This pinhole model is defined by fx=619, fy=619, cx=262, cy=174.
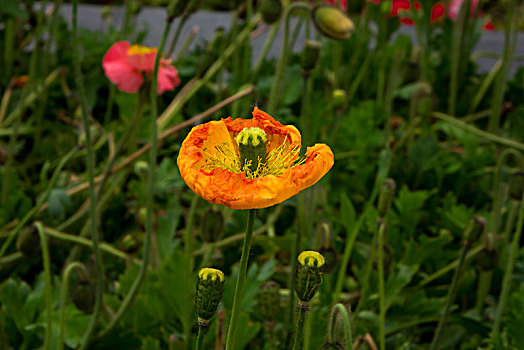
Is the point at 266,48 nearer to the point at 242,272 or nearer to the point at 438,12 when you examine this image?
the point at 438,12

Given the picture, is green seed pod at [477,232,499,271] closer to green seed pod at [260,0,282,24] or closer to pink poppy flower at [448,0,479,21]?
green seed pod at [260,0,282,24]

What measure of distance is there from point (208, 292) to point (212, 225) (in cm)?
37

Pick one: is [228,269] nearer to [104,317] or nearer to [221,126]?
[104,317]

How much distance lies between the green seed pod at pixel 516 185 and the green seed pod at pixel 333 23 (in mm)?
249

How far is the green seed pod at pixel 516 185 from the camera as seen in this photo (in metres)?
0.70

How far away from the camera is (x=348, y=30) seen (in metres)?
0.71

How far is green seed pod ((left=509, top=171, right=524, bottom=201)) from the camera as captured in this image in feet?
2.30

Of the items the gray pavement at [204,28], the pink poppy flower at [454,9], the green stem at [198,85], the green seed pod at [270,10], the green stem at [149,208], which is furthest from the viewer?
the gray pavement at [204,28]

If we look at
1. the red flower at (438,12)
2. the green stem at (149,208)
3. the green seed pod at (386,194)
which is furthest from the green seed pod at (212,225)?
the red flower at (438,12)

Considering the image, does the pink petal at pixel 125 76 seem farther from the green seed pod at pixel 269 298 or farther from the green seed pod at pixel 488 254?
the green seed pod at pixel 488 254

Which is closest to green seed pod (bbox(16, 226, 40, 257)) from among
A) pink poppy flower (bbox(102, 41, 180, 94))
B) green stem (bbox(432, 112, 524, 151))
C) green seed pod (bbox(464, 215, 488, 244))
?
pink poppy flower (bbox(102, 41, 180, 94))

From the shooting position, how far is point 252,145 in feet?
1.20

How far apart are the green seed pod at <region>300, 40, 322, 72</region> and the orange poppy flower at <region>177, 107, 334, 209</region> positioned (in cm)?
39

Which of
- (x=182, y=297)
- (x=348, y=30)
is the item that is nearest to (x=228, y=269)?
(x=182, y=297)
